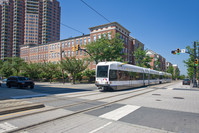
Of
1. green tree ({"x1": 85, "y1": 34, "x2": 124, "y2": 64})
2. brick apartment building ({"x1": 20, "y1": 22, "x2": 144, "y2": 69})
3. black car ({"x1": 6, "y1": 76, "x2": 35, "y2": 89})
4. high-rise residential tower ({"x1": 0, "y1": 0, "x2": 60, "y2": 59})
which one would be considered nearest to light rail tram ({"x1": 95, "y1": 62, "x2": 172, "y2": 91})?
black car ({"x1": 6, "y1": 76, "x2": 35, "y2": 89})

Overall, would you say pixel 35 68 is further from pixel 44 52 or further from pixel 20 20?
pixel 20 20

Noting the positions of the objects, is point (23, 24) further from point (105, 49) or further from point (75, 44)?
point (105, 49)

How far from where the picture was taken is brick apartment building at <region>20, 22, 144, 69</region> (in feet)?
161

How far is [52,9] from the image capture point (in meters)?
123

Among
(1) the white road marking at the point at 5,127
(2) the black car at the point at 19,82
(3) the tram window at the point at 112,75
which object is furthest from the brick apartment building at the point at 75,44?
(1) the white road marking at the point at 5,127

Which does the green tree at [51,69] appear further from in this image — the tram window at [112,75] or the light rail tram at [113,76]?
the tram window at [112,75]

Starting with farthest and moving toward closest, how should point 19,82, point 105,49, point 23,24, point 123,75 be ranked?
point 23,24 < point 105,49 < point 19,82 < point 123,75

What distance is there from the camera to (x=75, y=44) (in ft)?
184

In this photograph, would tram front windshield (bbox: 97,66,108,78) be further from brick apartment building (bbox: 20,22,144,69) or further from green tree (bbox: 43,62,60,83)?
green tree (bbox: 43,62,60,83)

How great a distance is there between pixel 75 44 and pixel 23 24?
84516 mm

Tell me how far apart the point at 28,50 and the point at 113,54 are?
60.2 meters

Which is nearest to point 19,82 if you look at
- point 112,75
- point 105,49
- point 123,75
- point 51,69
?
point 112,75

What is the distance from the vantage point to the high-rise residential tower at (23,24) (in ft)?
364

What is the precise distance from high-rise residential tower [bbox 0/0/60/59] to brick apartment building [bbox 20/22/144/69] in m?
36.4
